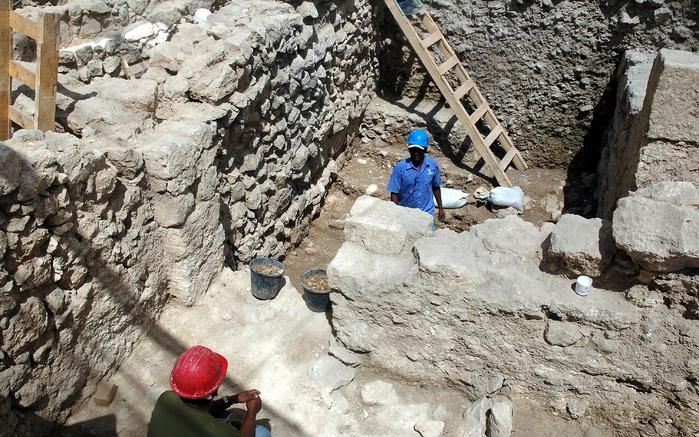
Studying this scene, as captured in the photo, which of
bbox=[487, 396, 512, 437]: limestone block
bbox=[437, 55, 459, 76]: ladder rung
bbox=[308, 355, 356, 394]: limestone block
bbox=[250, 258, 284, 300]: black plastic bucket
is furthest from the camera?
bbox=[437, 55, 459, 76]: ladder rung

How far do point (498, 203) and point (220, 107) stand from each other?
3824 millimetres

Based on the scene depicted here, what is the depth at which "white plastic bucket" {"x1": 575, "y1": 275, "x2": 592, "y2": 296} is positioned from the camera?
305 cm

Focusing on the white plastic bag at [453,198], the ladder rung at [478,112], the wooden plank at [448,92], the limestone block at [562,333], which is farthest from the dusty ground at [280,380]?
the ladder rung at [478,112]

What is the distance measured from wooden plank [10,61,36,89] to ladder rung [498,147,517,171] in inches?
212

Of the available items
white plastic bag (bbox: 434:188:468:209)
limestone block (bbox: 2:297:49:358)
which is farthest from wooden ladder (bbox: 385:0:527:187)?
limestone block (bbox: 2:297:49:358)

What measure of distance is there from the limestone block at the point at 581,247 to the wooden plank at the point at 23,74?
10.5ft

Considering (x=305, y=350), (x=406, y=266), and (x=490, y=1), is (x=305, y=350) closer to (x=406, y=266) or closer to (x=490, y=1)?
(x=406, y=266)

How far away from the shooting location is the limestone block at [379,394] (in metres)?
3.51

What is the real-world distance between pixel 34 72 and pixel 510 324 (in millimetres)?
3193

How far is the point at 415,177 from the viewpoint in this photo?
5.29 meters

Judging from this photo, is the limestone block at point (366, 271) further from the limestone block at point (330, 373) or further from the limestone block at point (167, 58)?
the limestone block at point (167, 58)

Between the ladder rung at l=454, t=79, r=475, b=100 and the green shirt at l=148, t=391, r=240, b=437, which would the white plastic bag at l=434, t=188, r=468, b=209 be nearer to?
the ladder rung at l=454, t=79, r=475, b=100

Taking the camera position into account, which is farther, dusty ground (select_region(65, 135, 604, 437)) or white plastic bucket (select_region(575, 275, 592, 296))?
dusty ground (select_region(65, 135, 604, 437))

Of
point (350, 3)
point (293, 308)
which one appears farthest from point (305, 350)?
point (350, 3)
